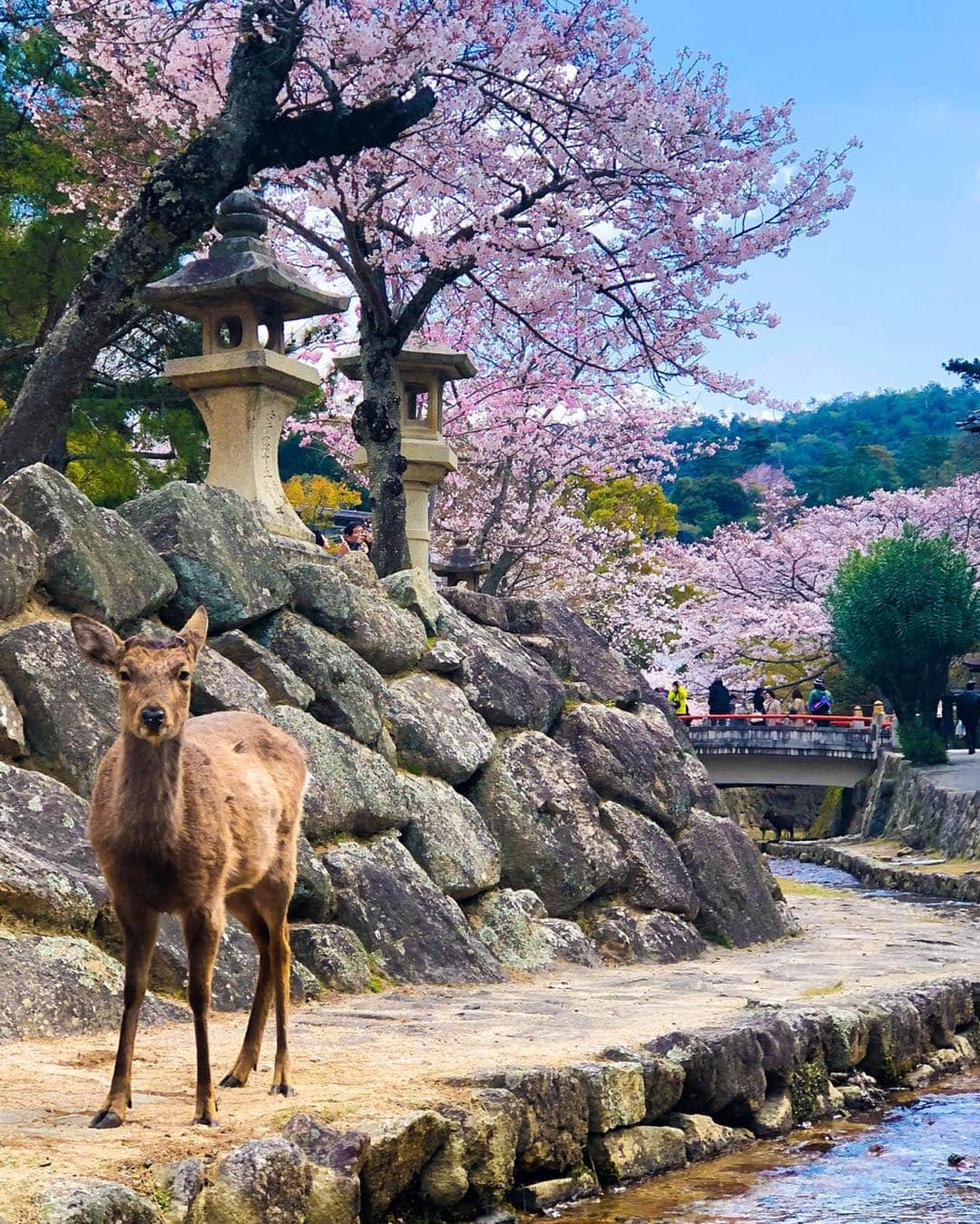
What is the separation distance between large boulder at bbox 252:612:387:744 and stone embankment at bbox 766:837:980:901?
18320mm

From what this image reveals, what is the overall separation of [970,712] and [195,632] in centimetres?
3900

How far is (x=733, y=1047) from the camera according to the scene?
8.96m

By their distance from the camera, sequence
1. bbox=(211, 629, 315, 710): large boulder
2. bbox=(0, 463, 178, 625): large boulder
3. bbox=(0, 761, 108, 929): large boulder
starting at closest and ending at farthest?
bbox=(0, 761, 108, 929): large boulder → bbox=(0, 463, 178, 625): large boulder → bbox=(211, 629, 315, 710): large boulder

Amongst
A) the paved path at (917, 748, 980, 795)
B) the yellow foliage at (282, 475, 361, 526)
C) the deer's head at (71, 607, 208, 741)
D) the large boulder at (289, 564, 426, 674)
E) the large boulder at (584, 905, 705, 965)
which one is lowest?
the paved path at (917, 748, 980, 795)

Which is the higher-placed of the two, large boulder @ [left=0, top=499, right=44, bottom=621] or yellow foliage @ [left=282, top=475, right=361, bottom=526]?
yellow foliage @ [left=282, top=475, right=361, bottom=526]

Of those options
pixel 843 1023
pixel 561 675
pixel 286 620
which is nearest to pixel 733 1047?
pixel 843 1023

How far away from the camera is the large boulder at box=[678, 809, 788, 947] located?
15133mm

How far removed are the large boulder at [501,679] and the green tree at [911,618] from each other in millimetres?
24600

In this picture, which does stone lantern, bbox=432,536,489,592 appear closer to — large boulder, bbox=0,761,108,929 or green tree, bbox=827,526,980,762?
large boulder, bbox=0,761,108,929

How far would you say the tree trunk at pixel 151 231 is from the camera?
12.5 metres

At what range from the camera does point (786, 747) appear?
45.1 m

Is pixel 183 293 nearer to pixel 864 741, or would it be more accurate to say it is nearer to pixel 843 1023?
pixel 843 1023

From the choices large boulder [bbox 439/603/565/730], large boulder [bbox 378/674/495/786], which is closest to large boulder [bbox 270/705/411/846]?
large boulder [bbox 378/674/495/786]

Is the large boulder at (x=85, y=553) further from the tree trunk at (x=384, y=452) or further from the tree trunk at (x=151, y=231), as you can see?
the tree trunk at (x=384, y=452)
